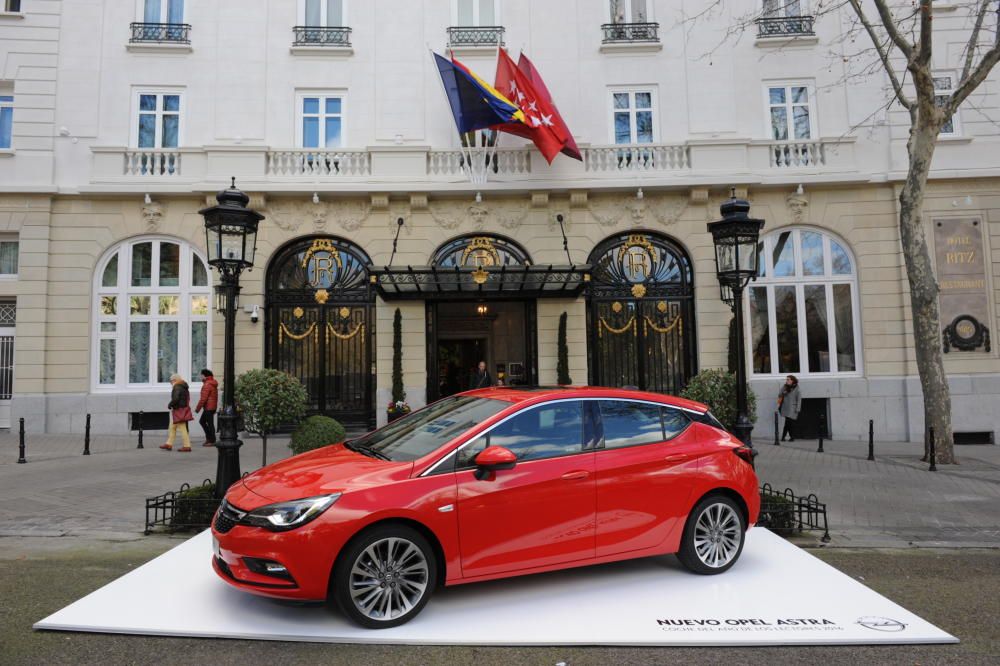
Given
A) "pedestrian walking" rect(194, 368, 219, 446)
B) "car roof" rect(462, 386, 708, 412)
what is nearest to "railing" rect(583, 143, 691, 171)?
"pedestrian walking" rect(194, 368, 219, 446)

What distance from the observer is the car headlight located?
4078 millimetres

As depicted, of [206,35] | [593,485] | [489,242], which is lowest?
[593,485]

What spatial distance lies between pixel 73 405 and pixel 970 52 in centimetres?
2185

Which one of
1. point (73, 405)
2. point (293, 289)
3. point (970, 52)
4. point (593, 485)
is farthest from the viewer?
point (293, 289)

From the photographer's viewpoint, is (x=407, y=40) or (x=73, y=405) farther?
(x=407, y=40)

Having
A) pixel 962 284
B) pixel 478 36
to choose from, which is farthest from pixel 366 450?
pixel 962 284

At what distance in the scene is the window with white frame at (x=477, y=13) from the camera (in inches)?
672

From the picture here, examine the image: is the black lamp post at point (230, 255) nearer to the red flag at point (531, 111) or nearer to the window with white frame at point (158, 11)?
the red flag at point (531, 111)

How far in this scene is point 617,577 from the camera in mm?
5172

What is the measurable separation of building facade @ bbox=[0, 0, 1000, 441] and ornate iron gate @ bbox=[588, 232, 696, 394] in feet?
0.21

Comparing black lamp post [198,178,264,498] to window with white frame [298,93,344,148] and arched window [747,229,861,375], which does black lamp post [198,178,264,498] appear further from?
arched window [747,229,861,375]

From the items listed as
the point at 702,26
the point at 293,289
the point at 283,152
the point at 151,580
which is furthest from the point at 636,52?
the point at 151,580

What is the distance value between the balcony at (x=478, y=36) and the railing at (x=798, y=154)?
8233 millimetres

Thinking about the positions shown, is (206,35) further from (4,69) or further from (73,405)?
(73,405)
